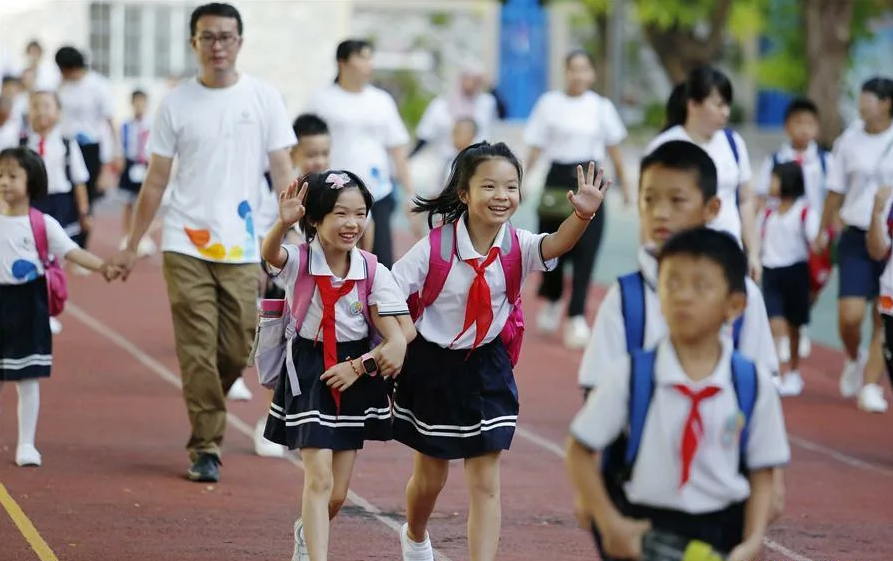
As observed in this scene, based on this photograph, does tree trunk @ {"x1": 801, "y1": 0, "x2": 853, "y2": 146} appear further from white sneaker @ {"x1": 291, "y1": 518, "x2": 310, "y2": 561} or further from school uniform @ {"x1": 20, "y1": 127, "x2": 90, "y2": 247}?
white sneaker @ {"x1": 291, "y1": 518, "x2": 310, "y2": 561}

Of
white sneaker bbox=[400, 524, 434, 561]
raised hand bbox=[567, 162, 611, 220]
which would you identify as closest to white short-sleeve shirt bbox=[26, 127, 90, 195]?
white sneaker bbox=[400, 524, 434, 561]

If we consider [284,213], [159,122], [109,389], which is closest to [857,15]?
[109,389]

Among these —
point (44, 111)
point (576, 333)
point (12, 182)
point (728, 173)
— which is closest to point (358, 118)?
point (728, 173)

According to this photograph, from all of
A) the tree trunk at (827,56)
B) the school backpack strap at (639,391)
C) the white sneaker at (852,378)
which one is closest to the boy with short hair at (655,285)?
the school backpack strap at (639,391)

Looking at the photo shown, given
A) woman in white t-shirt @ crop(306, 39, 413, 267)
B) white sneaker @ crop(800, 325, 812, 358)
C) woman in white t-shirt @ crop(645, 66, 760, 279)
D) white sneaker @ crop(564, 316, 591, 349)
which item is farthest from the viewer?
white sneaker @ crop(564, 316, 591, 349)

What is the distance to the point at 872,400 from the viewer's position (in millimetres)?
12172

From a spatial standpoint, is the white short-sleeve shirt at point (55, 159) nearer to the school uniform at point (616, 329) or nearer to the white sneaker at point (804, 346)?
the white sneaker at point (804, 346)

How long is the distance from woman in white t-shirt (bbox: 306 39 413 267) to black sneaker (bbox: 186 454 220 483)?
11.2 feet

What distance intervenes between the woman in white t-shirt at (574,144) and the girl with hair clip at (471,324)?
810 centimetres

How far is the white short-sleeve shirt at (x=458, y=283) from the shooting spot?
6629 millimetres

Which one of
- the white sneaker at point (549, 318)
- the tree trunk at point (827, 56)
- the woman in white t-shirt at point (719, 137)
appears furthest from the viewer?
the tree trunk at point (827, 56)

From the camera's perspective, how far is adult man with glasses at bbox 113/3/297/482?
8.96 meters

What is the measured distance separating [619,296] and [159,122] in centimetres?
449

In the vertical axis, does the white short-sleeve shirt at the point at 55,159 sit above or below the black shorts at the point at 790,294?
above
